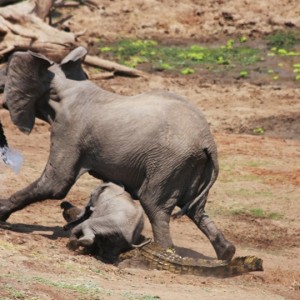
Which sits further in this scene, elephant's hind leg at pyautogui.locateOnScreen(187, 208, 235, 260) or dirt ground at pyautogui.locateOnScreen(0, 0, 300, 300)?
elephant's hind leg at pyautogui.locateOnScreen(187, 208, 235, 260)

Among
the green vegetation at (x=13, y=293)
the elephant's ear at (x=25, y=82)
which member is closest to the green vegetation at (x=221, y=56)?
the elephant's ear at (x=25, y=82)

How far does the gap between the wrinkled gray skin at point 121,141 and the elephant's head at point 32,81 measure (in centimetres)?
1

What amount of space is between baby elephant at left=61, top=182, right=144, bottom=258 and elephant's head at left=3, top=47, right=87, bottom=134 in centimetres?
138

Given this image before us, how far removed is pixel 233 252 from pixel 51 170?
2.17 metres

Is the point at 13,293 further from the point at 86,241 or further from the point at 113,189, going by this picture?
the point at 113,189

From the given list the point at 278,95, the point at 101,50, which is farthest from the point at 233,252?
the point at 101,50

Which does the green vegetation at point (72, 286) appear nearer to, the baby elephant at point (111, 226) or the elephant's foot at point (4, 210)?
the baby elephant at point (111, 226)

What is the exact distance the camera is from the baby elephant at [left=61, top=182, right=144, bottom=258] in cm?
1023

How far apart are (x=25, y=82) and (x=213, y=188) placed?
167 inches

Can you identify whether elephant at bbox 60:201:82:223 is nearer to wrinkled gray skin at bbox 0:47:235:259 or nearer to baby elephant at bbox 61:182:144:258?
wrinkled gray skin at bbox 0:47:235:259

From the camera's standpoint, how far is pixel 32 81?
1133 centimetres

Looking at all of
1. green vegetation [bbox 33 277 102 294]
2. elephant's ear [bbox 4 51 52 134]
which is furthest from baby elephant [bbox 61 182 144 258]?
green vegetation [bbox 33 277 102 294]

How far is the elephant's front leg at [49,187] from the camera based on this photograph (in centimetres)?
1108

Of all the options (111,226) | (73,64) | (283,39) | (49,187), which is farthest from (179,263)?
(283,39)
